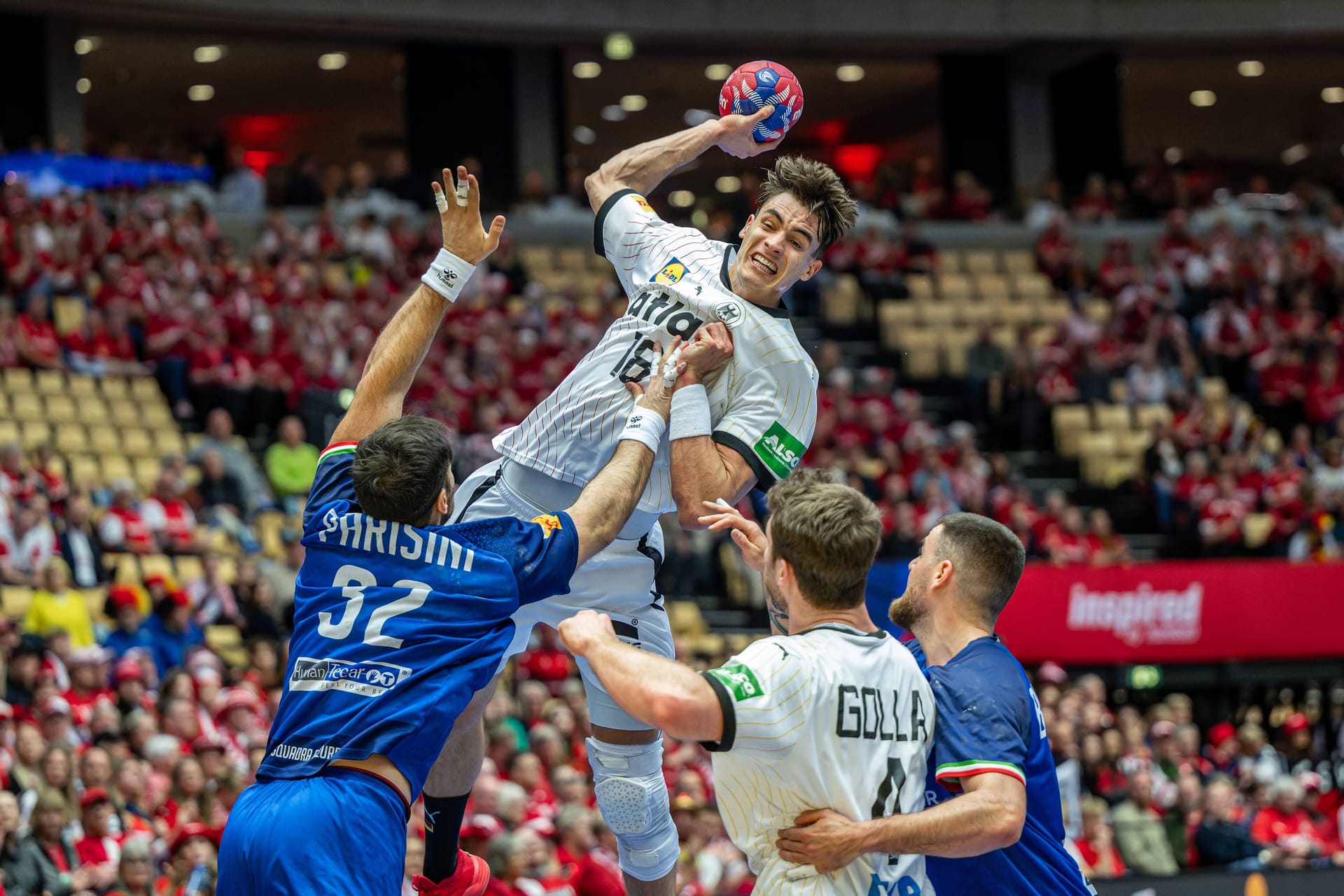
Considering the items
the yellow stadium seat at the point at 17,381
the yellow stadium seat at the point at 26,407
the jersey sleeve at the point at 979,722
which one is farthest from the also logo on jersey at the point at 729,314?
the yellow stadium seat at the point at 17,381

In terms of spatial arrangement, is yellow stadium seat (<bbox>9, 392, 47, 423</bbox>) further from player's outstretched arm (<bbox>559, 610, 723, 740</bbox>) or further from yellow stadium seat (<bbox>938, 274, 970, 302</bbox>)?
yellow stadium seat (<bbox>938, 274, 970, 302</bbox>)

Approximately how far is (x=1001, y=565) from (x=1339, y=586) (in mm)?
16586

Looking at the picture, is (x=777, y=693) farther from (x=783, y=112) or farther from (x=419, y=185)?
(x=419, y=185)

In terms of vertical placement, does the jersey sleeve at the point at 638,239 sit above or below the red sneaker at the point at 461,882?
above

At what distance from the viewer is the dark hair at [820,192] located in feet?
20.1

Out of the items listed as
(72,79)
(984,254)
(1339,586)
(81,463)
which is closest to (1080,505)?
(1339,586)

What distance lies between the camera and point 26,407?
53.7 feet

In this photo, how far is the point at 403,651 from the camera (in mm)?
4992

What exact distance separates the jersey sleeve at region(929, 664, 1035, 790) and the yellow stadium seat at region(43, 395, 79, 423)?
13.7 metres

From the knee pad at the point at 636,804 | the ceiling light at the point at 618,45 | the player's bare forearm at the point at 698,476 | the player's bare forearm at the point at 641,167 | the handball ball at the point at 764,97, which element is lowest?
the knee pad at the point at 636,804

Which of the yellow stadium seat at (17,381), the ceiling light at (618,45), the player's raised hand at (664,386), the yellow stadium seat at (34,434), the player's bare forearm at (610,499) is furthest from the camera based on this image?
the ceiling light at (618,45)

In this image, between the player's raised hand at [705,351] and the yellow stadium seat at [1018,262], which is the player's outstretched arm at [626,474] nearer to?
the player's raised hand at [705,351]

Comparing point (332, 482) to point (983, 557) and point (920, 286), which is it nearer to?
point (983, 557)

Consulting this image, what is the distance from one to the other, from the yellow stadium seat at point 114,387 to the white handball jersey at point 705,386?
474 inches
